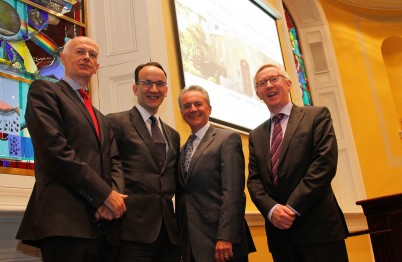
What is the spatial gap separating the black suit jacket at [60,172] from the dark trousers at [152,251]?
270 millimetres

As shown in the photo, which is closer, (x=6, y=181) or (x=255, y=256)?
(x=6, y=181)

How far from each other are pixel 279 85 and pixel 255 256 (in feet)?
6.67

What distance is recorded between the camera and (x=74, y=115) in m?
1.88

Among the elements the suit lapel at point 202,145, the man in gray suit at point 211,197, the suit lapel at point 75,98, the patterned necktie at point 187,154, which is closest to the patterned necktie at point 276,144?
the man in gray suit at point 211,197

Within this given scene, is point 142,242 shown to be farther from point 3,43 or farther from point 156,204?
point 3,43

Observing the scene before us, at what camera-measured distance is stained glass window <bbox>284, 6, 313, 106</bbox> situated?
23.8 feet

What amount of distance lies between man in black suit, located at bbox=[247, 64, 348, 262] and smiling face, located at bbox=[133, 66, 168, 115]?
0.60 meters

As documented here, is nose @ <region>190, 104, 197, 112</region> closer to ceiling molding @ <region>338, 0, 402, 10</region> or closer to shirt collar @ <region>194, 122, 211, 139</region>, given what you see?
shirt collar @ <region>194, 122, 211, 139</region>

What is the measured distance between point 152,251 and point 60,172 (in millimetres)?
589

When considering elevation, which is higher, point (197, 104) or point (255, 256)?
point (197, 104)

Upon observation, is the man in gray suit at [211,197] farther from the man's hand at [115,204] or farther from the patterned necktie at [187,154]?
the man's hand at [115,204]

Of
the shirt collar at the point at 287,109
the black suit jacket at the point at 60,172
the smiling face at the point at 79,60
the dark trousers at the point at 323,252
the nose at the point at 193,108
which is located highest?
the smiling face at the point at 79,60

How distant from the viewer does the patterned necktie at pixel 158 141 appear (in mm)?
2218

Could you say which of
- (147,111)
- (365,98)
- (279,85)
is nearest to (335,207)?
(279,85)
